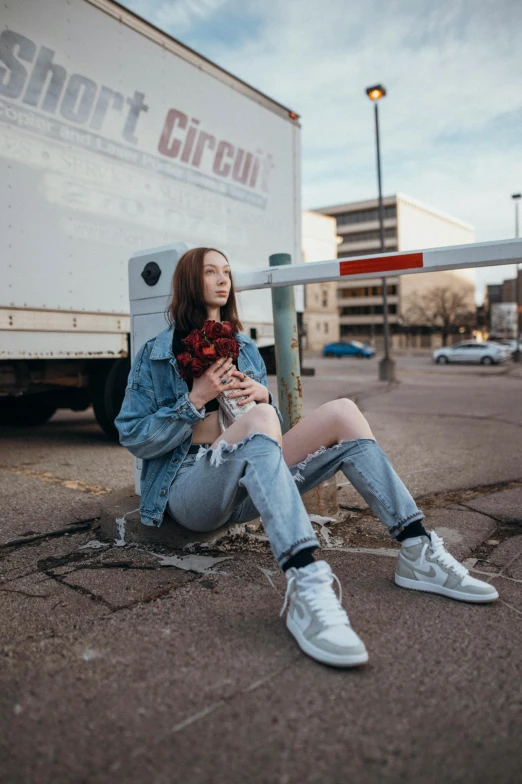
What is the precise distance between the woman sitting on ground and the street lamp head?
1461 centimetres

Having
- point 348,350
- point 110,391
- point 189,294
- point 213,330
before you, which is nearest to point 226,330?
point 213,330

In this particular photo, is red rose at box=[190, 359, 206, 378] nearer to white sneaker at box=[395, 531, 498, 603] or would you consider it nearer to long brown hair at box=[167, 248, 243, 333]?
long brown hair at box=[167, 248, 243, 333]

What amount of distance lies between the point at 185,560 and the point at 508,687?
55.1 inches

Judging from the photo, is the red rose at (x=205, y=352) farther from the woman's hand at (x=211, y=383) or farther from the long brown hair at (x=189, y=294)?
the long brown hair at (x=189, y=294)

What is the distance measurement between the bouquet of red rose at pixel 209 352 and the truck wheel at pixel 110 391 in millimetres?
3238

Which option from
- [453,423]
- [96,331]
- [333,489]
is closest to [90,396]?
[96,331]

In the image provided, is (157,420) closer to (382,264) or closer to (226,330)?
(226,330)

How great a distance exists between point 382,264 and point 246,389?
861 mm

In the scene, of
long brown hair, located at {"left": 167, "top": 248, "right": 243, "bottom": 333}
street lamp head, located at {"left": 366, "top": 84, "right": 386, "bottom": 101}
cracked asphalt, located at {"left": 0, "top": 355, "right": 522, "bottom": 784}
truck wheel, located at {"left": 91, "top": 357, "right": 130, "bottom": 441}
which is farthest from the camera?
street lamp head, located at {"left": 366, "top": 84, "right": 386, "bottom": 101}

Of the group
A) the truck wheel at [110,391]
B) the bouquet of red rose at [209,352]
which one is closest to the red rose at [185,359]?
the bouquet of red rose at [209,352]

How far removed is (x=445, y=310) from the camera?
63656 mm

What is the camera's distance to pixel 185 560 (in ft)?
8.73

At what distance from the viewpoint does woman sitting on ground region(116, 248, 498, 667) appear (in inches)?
78.7

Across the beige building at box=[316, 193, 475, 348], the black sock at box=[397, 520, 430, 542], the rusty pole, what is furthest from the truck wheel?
the beige building at box=[316, 193, 475, 348]
